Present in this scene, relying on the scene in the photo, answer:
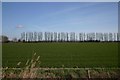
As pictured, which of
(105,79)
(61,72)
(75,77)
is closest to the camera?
(105,79)

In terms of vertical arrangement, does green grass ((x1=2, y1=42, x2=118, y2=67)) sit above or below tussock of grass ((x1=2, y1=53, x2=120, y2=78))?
below

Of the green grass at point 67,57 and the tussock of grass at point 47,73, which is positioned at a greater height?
the tussock of grass at point 47,73

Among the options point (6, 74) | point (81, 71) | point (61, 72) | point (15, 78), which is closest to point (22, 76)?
point (15, 78)

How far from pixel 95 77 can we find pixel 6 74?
71.4 inches

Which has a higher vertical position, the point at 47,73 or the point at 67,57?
the point at 47,73

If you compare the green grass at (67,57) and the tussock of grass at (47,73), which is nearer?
the tussock of grass at (47,73)

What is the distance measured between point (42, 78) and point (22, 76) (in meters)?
0.39

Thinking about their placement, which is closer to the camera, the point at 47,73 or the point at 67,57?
the point at 47,73

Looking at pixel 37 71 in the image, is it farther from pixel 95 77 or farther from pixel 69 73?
pixel 95 77

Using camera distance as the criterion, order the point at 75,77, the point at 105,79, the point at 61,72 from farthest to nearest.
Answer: the point at 61,72 < the point at 75,77 < the point at 105,79

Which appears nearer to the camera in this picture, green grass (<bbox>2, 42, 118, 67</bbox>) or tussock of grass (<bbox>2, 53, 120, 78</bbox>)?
tussock of grass (<bbox>2, 53, 120, 78</bbox>)

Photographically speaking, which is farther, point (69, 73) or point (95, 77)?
point (69, 73)

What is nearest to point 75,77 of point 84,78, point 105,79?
point 84,78

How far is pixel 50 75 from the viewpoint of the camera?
5.83 meters
